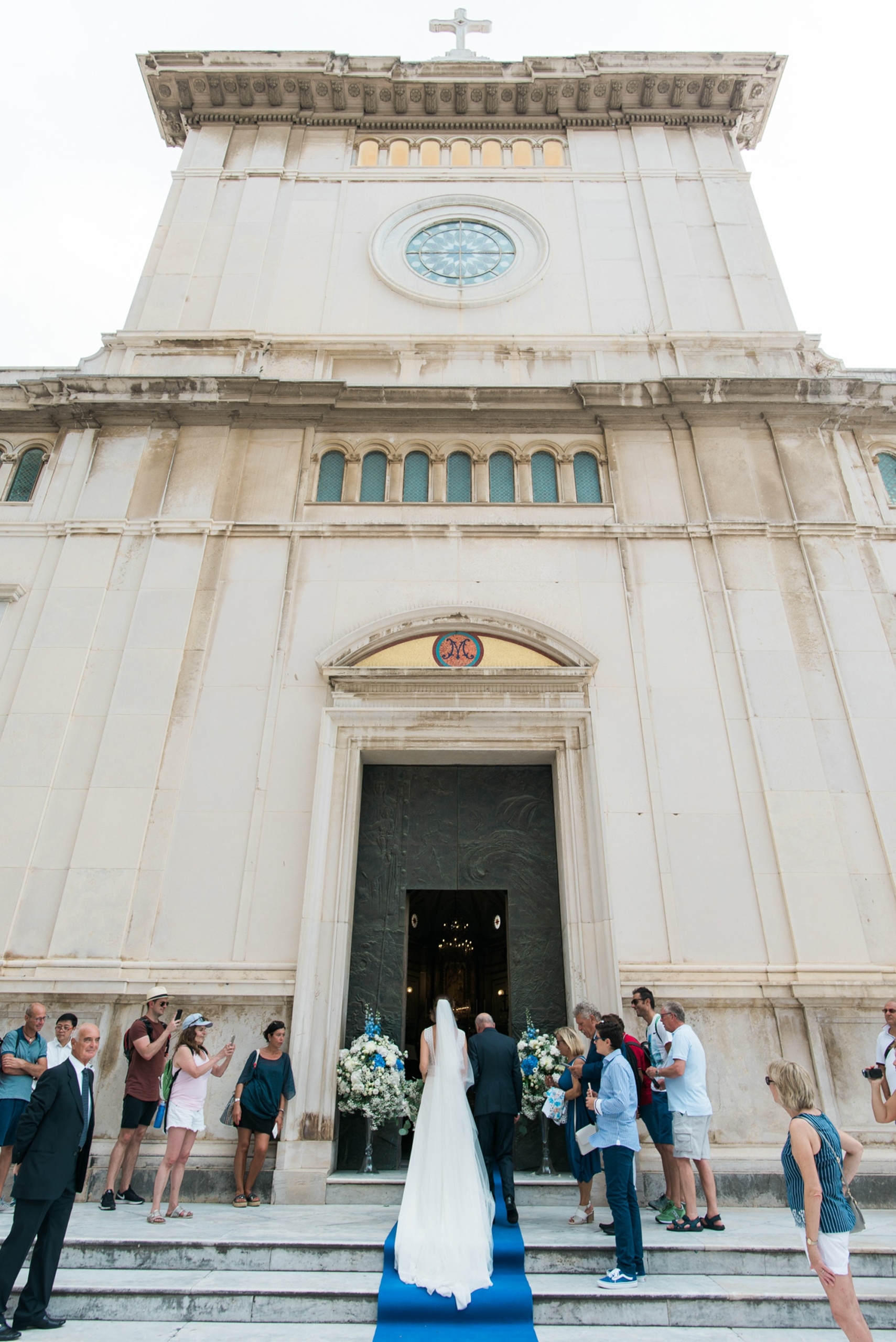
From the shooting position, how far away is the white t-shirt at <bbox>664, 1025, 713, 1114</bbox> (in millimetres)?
7285

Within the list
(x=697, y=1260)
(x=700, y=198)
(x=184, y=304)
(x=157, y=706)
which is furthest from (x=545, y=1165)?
(x=700, y=198)

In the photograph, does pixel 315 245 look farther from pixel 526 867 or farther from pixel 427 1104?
pixel 427 1104

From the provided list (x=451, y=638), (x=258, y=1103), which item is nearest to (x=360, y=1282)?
(x=258, y=1103)

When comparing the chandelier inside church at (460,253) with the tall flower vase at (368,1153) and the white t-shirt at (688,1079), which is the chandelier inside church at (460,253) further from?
the tall flower vase at (368,1153)

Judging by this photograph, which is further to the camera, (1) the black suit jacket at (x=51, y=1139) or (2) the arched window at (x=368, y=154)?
(2) the arched window at (x=368, y=154)

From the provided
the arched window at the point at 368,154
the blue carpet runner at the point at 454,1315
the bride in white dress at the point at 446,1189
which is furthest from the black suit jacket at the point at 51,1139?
the arched window at the point at 368,154

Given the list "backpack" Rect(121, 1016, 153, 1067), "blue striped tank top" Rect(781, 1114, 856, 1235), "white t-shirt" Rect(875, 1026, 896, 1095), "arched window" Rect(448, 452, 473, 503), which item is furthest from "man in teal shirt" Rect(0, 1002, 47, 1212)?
"arched window" Rect(448, 452, 473, 503)

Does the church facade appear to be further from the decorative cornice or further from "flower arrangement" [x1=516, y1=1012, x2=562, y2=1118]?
the decorative cornice

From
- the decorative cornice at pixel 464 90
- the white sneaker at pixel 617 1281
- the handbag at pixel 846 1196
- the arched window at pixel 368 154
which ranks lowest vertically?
the white sneaker at pixel 617 1281

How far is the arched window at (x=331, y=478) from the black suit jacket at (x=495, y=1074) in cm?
913

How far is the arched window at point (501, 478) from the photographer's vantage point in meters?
13.6

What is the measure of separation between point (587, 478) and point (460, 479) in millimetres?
2306

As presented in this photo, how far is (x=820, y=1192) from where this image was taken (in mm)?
4598

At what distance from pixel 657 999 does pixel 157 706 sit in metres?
8.02
